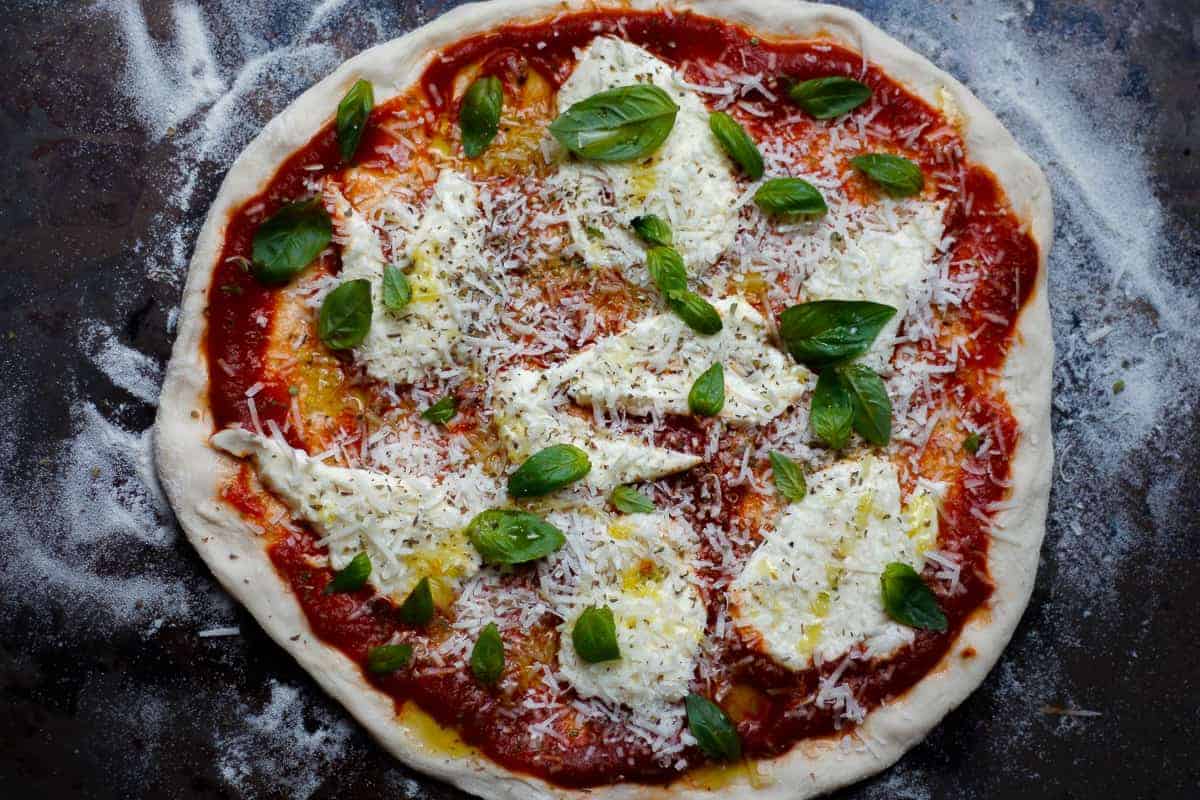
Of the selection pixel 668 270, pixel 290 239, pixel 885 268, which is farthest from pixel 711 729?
pixel 290 239

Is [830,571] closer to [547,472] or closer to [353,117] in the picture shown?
[547,472]

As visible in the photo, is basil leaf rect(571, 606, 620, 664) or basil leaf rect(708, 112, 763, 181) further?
basil leaf rect(708, 112, 763, 181)

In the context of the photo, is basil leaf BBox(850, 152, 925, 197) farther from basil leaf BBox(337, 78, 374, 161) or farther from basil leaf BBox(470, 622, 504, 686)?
basil leaf BBox(470, 622, 504, 686)

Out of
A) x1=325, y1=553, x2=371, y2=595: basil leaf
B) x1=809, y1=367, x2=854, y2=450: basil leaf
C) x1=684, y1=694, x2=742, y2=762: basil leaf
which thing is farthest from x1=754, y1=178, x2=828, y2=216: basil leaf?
x1=325, y1=553, x2=371, y2=595: basil leaf

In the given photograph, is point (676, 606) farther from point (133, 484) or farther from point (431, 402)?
point (133, 484)

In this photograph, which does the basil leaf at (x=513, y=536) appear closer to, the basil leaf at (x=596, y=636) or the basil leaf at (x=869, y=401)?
the basil leaf at (x=596, y=636)

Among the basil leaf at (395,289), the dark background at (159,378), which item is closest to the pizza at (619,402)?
the basil leaf at (395,289)

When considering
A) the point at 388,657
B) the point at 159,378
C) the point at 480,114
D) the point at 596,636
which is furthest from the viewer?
the point at 159,378
